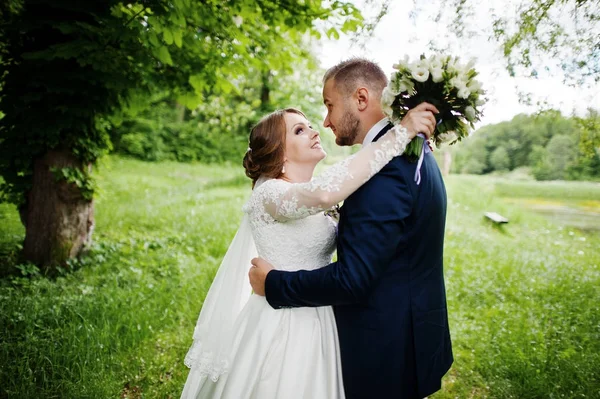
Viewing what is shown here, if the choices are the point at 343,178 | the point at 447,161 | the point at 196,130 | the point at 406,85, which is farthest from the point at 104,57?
A: the point at 196,130

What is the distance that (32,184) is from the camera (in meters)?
5.46

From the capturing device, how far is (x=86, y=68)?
482cm

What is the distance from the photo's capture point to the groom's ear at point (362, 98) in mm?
2197

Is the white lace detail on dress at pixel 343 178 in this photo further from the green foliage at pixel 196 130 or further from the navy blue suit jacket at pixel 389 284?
the green foliage at pixel 196 130

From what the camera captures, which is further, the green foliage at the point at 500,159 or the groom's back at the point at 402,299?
the green foliage at the point at 500,159

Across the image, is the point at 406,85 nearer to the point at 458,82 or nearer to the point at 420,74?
the point at 420,74

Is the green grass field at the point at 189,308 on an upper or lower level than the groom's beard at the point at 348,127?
lower

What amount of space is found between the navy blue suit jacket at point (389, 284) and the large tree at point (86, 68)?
291 cm

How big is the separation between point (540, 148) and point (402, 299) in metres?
8.30

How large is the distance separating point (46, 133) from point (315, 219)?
166 inches

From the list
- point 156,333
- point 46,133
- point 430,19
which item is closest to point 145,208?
point 46,133

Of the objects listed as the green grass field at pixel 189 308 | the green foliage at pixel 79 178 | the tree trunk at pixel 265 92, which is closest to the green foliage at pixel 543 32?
the green grass field at pixel 189 308

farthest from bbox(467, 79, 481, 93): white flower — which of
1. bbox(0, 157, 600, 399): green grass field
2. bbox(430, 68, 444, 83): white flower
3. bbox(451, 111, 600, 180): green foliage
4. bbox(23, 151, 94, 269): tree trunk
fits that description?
bbox(23, 151, 94, 269): tree trunk

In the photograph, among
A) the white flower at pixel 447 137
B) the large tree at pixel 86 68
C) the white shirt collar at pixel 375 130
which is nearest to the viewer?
the white flower at pixel 447 137
